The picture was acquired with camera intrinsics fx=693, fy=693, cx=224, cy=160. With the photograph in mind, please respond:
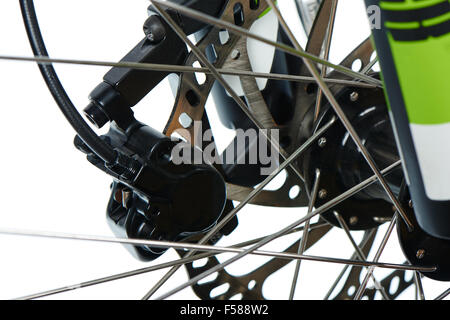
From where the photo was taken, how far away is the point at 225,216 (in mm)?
860

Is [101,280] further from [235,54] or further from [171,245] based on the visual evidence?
[235,54]

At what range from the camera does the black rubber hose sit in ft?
2.18

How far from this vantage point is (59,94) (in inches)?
27.1

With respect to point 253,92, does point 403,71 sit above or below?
below

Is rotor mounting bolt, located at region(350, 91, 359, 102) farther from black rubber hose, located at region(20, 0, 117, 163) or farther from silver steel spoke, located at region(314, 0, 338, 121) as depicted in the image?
black rubber hose, located at region(20, 0, 117, 163)

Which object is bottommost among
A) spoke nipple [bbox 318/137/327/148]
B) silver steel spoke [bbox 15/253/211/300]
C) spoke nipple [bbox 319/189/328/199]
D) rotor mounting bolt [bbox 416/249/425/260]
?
silver steel spoke [bbox 15/253/211/300]

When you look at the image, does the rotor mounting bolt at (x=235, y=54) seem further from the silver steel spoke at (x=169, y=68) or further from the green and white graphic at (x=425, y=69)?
the green and white graphic at (x=425, y=69)

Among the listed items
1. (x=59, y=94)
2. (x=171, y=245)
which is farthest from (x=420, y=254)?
(x=59, y=94)

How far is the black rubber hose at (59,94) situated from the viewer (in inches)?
26.1

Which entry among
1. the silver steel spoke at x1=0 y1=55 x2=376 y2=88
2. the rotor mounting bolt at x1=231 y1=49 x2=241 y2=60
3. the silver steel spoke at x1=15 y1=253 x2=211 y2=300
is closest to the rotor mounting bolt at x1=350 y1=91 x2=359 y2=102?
the silver steel spoke at x1=0 y1=55 x2=376 y2=88

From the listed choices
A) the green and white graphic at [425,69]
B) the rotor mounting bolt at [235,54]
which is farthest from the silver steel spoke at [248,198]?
the green and white graphic at [425,69]

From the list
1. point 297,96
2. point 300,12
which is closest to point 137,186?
point 297,96
